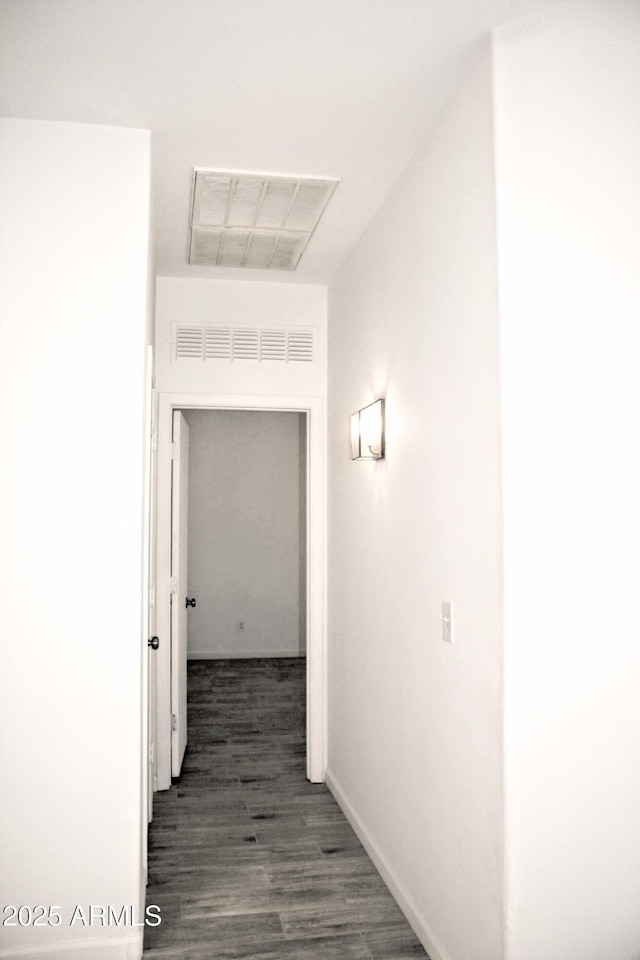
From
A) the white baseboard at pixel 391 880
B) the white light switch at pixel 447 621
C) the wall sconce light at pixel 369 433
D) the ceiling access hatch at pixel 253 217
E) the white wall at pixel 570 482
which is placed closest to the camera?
the white wall at pixel 570 482

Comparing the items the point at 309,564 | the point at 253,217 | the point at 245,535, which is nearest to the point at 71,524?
the point at 253,217

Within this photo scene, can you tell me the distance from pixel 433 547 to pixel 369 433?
2.80 ft

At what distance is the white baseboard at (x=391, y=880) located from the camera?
257cm

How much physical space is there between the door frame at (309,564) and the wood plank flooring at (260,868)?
0.91 feet

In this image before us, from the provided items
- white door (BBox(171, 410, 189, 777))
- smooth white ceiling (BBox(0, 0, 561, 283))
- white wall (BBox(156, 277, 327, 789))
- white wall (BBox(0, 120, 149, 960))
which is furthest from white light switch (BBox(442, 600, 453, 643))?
white door (BBox(171, 410, 189, 777))

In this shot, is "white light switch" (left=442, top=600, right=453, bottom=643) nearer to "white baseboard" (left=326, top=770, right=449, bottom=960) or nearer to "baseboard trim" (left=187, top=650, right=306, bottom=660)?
"white baseboard" (left=326, top=770, right=449, bottom=960)

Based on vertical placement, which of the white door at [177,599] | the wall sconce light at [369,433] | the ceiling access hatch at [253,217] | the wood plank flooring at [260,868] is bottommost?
the wood plank flooring at [260,868]

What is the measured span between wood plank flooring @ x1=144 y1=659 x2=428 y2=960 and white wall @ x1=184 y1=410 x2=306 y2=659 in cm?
292

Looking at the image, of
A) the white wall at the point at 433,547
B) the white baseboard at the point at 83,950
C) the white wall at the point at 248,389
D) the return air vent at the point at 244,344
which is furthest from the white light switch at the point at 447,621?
the return air vent at the point at 244,344

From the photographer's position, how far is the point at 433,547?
8.62 ft

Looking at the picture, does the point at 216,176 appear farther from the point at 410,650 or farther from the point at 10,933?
the point at 10,933

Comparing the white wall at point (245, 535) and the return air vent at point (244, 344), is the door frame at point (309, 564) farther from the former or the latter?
the white wall at point (245, 535)

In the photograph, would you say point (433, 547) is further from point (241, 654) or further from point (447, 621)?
point (241, 654)

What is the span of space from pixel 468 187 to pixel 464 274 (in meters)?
0.26
